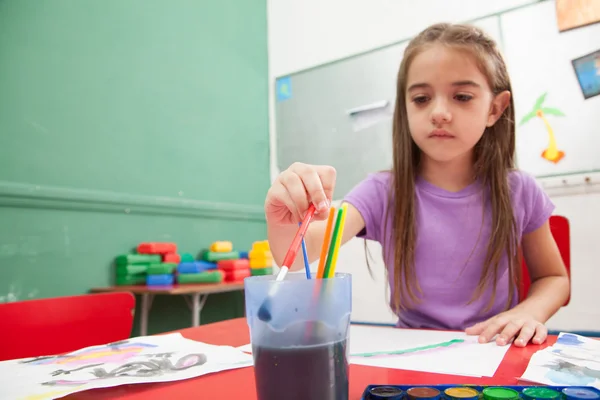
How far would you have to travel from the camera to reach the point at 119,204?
1.82m

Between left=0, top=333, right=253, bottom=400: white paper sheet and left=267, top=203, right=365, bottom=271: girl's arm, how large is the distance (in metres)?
0.15

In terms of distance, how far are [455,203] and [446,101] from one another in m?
0.23

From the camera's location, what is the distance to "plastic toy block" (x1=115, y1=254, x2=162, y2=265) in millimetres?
1755

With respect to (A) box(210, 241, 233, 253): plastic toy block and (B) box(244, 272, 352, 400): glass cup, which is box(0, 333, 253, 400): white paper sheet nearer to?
(B) box(244, 272, 352, 400): glass cup

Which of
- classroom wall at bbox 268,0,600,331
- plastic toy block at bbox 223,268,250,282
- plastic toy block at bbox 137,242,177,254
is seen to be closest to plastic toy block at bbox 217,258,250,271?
plastic toy block at bbox 223,268,250,282

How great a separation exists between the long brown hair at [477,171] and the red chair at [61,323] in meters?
0.56

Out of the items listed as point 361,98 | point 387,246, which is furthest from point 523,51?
point 387,246

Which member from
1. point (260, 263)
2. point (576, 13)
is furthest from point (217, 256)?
point (576, 13)

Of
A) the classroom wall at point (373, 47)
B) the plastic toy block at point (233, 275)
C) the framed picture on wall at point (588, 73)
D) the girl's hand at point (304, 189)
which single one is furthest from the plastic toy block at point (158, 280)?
the framed picture on wall at point (588, 73)

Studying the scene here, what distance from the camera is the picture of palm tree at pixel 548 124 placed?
6.23 ft

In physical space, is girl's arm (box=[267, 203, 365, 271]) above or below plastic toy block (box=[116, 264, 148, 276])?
above

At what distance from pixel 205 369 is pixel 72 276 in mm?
1427

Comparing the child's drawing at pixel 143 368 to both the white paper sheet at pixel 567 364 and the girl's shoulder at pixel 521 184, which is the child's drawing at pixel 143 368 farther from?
the girl's shoulder at pixel 521 184

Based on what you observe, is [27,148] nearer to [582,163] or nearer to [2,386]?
[2,386]
